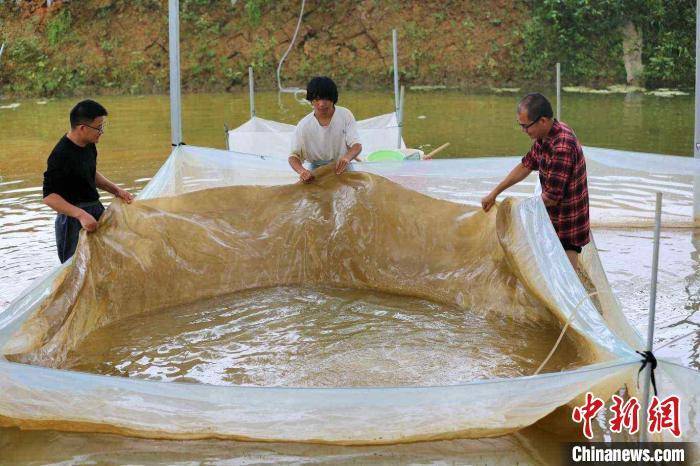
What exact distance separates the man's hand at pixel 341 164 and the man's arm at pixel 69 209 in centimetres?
139

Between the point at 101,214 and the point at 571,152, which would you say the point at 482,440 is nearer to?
the point at 571,152

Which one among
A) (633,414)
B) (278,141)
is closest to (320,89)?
(633,414)

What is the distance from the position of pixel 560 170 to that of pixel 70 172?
2076 mm

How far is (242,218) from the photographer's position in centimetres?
472

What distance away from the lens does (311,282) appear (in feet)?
15.6

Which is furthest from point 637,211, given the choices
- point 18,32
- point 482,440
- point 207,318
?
point 18,32

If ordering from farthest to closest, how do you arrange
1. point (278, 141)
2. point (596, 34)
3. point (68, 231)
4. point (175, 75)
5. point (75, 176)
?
1. point (596, 34)
2. point (278, 141)
3. point (175, 75)
4. point (68, 231)
5. point (75, 176)

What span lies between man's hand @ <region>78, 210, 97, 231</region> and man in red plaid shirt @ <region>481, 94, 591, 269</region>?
1.86 metres

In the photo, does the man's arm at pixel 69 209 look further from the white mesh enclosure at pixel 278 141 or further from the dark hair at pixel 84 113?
the white mesh enclosure at pixel 278 141

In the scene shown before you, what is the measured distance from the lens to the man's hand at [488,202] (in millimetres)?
4188

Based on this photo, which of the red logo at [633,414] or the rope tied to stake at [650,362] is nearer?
the rope tied to stake at [650,362]

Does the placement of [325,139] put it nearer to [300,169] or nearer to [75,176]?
[300,169]

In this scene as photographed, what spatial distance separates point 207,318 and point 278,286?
0.57 meters

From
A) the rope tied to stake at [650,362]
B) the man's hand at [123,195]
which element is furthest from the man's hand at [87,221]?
the rope tied to stake at [650,362]
